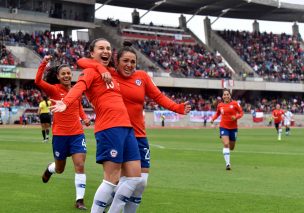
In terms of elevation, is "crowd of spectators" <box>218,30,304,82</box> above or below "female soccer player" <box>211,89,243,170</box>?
above

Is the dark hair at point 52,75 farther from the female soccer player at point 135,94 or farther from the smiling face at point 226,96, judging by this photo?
the smiling face at point 226,96

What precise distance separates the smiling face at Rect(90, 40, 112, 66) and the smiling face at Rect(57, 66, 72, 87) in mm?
2906

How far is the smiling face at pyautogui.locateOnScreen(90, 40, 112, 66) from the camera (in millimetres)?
7730

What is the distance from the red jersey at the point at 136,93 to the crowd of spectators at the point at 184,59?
2263 inches

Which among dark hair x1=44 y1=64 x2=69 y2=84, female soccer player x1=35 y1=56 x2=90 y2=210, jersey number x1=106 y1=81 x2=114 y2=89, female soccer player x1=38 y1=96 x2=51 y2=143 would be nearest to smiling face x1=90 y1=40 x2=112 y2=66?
jersey number x1=106 y1=81 x2=114 y2=89

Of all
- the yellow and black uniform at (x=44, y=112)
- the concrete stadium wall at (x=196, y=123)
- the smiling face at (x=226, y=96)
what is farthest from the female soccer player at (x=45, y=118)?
the concrete stadium wall at (x=196, y=123)

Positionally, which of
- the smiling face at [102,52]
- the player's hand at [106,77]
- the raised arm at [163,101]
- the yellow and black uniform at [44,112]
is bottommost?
the yellow and black uniform at [44,112]

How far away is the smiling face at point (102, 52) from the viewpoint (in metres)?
7.73

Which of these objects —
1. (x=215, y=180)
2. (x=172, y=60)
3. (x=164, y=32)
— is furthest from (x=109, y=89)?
(x=164, y=32)

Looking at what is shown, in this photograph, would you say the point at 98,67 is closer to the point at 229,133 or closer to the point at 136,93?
the point at 136,93

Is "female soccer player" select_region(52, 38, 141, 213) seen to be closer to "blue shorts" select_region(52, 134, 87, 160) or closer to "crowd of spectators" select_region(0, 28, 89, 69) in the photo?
"blue shorts" select_region(52, 134, 87, 160)

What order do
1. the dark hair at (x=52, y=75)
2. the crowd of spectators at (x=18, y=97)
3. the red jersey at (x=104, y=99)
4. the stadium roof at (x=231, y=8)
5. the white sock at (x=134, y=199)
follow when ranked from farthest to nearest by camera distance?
the stadium roof at (x=231, y=8) < the crowd of spectators at (x=18, y=97) < the dark hair at (x=52, y=75) < the white sock at (x=134, y=199) < the red jersey at (x=104, y=99)

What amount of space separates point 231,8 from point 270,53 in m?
8.15

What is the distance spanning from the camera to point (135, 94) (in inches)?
307
